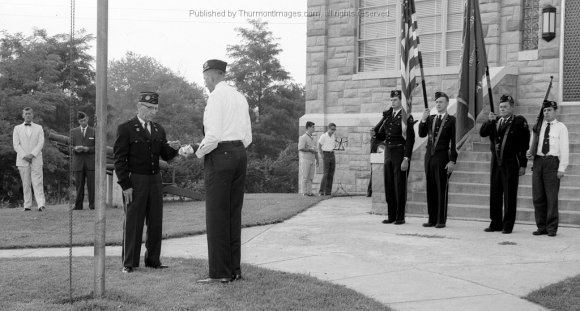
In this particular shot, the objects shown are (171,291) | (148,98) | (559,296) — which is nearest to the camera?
(559,296)

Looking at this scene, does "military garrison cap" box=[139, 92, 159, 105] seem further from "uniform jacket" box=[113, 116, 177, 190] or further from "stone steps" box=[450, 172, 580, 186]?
"stone steps" box=[450, 172, 580, 186]

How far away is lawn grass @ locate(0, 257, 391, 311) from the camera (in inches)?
228

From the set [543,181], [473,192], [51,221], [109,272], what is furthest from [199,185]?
[109,272]

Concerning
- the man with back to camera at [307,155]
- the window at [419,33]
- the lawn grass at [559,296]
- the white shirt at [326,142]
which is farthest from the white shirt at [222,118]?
the man with back to camera at [307,155]

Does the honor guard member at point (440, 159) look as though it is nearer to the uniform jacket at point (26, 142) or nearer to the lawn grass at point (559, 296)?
the lawn grass at point (559, 296)

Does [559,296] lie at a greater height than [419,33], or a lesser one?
lesser

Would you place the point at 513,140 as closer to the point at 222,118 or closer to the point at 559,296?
the point at 559,296

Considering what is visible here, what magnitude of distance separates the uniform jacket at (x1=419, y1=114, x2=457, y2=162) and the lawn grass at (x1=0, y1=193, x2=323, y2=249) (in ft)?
9.50

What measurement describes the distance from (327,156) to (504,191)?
7.30 m

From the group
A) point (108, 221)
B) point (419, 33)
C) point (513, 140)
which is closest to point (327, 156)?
point (419, 33)

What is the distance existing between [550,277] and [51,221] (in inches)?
344

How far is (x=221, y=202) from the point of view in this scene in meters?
6.78

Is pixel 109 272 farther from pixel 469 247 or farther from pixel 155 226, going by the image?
pixel 469 247

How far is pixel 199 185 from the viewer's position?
23844 mm
